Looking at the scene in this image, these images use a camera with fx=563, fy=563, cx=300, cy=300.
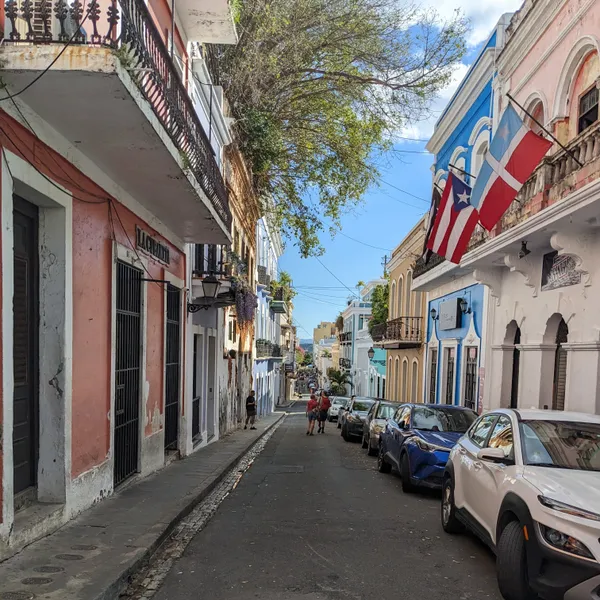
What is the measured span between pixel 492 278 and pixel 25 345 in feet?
35.6

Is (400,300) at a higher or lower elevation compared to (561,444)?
higher

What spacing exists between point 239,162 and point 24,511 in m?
14.8

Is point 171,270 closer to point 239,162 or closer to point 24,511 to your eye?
point 24,511

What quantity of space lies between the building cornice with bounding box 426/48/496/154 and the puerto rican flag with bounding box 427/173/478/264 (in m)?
4.41

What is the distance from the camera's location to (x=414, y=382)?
2336 cm

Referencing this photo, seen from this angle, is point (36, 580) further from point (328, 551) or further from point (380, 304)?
point (380, 304)

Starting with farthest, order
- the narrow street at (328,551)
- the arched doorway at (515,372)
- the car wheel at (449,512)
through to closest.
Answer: the arched doorway at (515,372), the car wheel at (449,512), the narrow street at (328,551)

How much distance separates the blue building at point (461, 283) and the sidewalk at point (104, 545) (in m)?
9.04

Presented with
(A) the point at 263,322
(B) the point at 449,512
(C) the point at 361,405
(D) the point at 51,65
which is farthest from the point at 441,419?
(A) the point at 263,322

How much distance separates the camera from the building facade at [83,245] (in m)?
4.76

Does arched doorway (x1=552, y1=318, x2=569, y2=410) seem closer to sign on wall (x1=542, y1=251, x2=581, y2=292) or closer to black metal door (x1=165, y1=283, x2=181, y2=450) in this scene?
sign on wall (x1=542, y1=251, x2=581, y2=292)

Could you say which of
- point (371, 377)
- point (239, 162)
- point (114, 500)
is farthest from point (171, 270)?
point (371, 377)

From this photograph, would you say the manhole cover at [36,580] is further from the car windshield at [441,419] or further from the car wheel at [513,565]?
the car windshield at [441,419]

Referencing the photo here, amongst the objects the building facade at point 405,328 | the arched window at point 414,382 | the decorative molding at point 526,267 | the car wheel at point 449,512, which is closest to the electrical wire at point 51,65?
the car wheel at point 449,512
